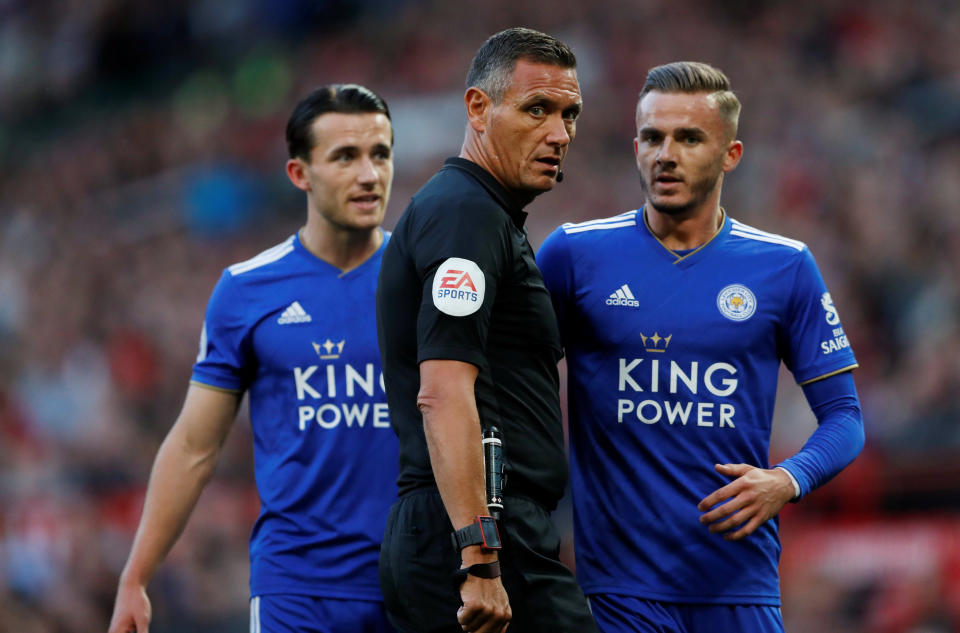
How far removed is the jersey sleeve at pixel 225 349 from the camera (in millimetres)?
5195

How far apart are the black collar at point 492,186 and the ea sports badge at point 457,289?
35 centimetres

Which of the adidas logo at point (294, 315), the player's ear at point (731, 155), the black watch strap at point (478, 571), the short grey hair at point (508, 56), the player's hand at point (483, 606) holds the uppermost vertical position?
the short grey hair at point (508, 56)

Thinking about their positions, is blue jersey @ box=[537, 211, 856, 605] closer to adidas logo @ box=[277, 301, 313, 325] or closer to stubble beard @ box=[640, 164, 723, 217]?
stubble beard @ box=[640, 164, 723, 217]

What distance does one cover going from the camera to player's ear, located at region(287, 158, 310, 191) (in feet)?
18.2

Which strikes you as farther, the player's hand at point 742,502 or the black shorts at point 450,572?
the player's hand at point 742,502

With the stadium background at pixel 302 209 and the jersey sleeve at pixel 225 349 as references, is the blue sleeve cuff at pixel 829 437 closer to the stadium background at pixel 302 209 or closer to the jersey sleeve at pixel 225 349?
the jersey sleeve at pixel 225 349

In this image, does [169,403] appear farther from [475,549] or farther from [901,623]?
[475,549]

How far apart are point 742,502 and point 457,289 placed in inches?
45.9

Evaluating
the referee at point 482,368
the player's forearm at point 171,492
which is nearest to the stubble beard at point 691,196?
the referee at point 482,368

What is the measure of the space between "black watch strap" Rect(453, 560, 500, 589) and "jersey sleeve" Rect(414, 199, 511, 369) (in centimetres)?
53

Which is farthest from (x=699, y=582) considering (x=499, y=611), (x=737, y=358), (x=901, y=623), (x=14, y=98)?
(x=14, y=98)

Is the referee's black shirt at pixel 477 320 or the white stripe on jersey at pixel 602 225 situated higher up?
the white stripe on jersey at pixel 602 225

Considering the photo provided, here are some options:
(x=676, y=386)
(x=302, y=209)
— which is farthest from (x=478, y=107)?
(x=302, y=209)

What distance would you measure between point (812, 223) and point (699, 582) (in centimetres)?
675
